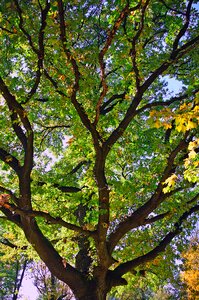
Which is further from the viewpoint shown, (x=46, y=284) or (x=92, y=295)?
(x=46, y=284)

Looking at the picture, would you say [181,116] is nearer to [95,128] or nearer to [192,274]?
[95,128]

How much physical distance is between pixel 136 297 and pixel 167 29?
88.9 feet

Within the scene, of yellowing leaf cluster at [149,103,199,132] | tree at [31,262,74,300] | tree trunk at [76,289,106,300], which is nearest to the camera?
yellowing leaf cluster at [149,103,199,132]

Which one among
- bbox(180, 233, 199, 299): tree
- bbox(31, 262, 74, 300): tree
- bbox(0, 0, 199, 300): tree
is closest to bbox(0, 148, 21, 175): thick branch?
bbox(0, 0, 199, 300): tree

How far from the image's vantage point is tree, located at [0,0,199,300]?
6.77 m

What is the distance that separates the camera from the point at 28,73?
31.2ft

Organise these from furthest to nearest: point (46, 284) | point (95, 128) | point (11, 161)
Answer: point (46, 284), point (11, 161), point (95, 128)

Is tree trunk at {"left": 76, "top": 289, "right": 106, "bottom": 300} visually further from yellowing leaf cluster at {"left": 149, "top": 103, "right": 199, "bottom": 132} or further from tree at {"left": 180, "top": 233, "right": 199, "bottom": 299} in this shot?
tree at {"left": 180, "top": 233, "right": 199, "bottom": 299}

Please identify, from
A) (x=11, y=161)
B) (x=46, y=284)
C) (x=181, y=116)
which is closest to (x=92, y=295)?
(x=11, y=161)

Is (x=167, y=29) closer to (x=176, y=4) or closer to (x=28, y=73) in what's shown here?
(x=176, y=4)

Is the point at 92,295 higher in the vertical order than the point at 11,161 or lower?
lower

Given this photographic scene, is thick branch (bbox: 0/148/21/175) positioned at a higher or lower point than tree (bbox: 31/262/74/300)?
lower

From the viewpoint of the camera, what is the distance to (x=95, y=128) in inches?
280

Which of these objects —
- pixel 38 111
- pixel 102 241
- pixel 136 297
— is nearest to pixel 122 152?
pixel 38 111
